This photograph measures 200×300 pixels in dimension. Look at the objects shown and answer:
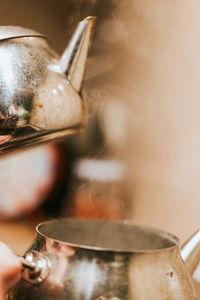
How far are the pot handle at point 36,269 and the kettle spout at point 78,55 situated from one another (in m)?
0.23

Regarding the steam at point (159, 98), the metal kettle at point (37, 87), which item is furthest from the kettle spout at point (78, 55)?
the steam at point (159, 98)

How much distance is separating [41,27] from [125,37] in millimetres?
535

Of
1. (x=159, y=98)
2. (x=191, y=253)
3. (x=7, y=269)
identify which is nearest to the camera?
(x=7, y=269)

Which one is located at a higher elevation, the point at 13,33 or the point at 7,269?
the point at 13,33

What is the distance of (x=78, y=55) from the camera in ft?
1.53

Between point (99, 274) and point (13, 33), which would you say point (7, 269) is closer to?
point (99, 274)

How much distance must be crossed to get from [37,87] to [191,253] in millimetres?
294

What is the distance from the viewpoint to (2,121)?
0.40 m

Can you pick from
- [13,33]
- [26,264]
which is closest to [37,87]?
[13,33]

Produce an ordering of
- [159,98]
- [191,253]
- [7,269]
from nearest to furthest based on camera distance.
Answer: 1. [7,269]
2. [191,253]
3. [159,98]

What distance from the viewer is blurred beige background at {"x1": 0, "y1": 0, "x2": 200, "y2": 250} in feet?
2.81

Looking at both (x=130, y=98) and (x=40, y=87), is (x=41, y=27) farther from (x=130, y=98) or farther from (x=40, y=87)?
(x=40, y=87)

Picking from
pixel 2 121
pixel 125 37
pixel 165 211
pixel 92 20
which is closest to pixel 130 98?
pixel 125 37

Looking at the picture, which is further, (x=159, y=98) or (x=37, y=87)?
(x=159, y=98)
